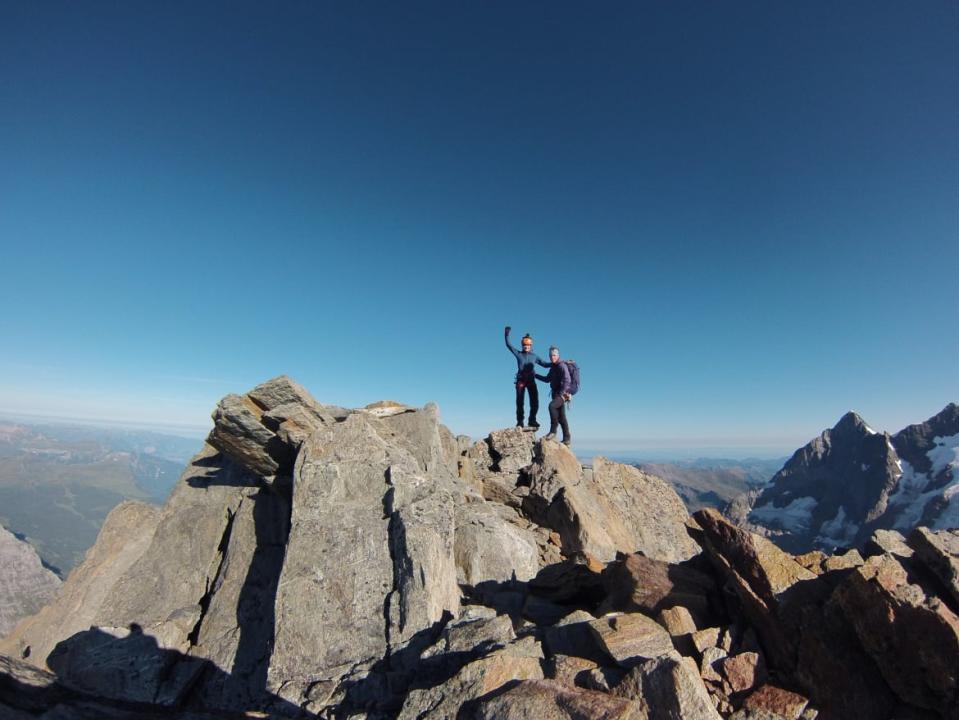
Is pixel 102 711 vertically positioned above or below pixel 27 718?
below

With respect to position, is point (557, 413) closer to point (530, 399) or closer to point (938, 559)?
point (530, 399)

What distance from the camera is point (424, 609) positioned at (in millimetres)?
11242

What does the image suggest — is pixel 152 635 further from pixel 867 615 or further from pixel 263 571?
pixel 867 615

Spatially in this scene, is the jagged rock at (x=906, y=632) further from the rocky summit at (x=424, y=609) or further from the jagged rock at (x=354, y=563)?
the jagged rock at (x=354, y=563)

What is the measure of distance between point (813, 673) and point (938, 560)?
344cm

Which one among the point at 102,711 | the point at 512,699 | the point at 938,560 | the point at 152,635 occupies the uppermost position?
the point at 938,560

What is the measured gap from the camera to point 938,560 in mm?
8859

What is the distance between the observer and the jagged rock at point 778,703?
770 centimetres

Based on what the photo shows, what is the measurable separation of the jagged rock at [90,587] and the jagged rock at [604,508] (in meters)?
15.9

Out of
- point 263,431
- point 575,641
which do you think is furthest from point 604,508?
point 263,431

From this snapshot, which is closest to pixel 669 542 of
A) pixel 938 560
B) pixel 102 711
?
pixel 938 560

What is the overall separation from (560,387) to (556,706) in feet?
62.3

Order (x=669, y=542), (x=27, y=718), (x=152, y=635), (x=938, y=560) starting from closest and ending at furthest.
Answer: (x=27, y=718) → (x=938, y=560) → (x=152, y=635) → (x=669, y=542)

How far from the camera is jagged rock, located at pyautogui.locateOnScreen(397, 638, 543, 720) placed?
7.77 metres
